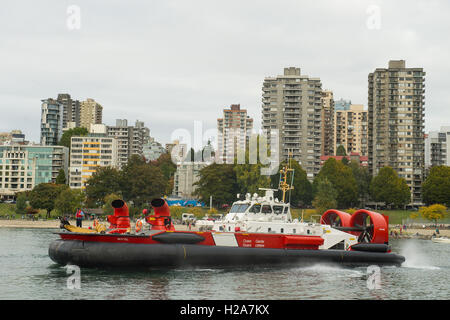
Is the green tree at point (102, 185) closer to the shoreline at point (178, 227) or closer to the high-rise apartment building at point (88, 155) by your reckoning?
the shoreline at point (178, 227)

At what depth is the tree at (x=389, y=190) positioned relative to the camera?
109625 millimetres

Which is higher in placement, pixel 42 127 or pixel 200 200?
pixel 42 127

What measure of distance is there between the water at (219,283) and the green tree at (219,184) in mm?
69159

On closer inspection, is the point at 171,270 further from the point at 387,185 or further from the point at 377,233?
the point at 387,185

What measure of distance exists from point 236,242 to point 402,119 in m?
103

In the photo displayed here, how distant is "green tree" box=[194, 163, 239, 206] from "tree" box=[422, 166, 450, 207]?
41.5 metres

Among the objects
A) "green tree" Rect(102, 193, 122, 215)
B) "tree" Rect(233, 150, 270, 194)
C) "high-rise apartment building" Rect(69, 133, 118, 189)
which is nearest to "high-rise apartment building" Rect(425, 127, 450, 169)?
"tree" Rect(233, 150, 270, 194)

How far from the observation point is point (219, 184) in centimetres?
10525

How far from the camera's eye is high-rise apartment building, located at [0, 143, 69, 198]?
136 m

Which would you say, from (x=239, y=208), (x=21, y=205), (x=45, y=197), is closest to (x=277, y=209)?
(x=239, y=208)

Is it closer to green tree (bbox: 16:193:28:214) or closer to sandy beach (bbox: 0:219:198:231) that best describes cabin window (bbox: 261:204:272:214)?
sandy beach (bbox: 0:219:198:231)
